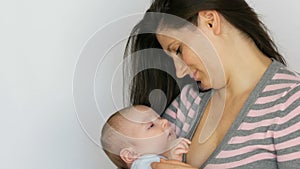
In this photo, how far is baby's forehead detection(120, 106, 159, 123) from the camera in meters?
1.25

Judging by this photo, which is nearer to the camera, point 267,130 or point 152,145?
point 267,130

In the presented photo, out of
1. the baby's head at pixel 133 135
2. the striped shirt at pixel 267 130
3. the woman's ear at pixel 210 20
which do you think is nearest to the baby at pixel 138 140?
the baby's head at pixel 133 135

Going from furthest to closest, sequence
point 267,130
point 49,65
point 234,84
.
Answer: point 49,65, point 234,84, point 267,130

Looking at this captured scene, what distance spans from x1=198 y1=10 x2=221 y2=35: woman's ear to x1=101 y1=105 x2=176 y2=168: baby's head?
259 millimetres

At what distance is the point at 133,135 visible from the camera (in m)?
1.23

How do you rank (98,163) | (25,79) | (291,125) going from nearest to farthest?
1. (291,125)
2. (25,79)
3. (98,163)

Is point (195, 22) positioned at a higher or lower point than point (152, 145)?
higher

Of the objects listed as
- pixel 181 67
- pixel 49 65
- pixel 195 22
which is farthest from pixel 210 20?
pixel 49 65

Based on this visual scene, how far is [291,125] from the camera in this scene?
1.06 m

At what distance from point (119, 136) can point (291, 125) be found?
0.40m

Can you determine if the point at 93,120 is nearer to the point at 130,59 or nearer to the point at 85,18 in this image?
the point at 130,59

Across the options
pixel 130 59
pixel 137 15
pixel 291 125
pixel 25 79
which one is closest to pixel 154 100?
pixel 130 59

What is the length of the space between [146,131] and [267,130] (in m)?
0.29

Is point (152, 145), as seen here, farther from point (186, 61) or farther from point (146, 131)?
point (186, 61)
